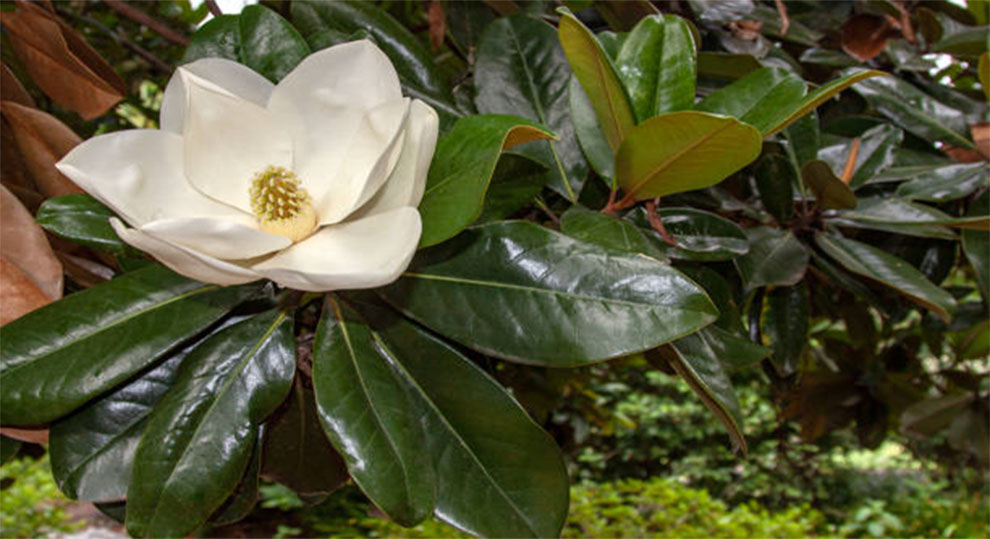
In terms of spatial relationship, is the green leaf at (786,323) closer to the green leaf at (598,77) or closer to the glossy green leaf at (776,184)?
the glossy green leaf at (776,184)

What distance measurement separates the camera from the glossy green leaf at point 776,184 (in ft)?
2.88

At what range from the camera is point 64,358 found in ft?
1.80

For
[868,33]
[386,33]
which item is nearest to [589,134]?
[386,33]

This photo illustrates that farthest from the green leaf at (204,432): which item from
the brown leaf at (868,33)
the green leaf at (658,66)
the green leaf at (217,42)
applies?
the brown leaf at (868,33)

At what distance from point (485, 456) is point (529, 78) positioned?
1.16 feet

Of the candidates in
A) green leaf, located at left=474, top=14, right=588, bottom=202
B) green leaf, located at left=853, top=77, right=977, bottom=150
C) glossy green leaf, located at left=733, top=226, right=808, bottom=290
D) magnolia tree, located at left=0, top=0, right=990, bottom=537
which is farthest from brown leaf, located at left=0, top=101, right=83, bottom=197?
green leaf, located at left=853, top=77, right=977, bottom=150

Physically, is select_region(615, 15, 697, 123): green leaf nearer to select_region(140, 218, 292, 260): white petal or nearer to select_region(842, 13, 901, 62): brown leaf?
select_region(140, 218, 292, 260): white petal

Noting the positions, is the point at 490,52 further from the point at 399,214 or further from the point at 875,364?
the point at 875,364

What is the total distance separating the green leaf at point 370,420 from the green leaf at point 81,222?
0.51ft

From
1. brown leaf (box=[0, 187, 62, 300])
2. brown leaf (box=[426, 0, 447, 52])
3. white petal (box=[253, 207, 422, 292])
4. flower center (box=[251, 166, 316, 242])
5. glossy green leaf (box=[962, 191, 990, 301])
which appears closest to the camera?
white petal (box=[253, 207, 422, 292])

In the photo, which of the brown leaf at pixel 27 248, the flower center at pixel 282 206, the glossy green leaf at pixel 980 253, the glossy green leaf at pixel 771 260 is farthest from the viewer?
the glossy green leaf at pixel 980 253

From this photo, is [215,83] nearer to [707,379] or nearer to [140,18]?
[707,379]

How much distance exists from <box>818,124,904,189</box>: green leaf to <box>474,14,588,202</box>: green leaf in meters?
0.33

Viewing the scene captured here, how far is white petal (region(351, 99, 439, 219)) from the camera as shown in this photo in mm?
504
